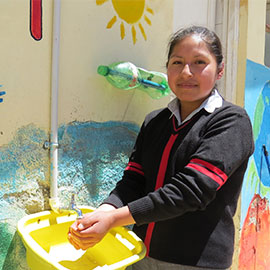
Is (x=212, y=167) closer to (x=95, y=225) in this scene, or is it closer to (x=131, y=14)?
(x=95, y=225)

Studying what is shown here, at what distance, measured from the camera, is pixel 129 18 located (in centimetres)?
148

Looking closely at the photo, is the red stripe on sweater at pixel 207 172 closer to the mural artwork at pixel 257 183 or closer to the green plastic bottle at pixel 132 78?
the green plastic bottle at pixel 132 78

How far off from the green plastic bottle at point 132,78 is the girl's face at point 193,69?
28cm

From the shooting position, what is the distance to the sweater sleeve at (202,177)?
0.93 meters

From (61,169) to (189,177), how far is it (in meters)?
0.55

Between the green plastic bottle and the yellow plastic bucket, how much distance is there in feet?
1.73

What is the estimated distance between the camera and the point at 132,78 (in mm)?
1355

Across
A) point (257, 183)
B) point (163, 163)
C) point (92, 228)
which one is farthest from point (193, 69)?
point (257, 183)

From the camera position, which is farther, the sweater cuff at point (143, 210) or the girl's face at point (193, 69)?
the girl's face at point (193, 69)

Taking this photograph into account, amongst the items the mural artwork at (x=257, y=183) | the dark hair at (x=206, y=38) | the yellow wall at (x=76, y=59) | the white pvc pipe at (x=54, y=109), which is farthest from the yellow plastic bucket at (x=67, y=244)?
the mural artwork at (x=257, y=183)

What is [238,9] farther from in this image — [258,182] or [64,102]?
[64,102]

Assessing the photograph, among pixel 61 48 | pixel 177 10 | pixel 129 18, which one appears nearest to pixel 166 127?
pixel 61 48

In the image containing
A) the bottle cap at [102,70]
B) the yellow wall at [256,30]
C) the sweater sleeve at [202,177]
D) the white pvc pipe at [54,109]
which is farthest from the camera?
the yellow wall at [256,30]

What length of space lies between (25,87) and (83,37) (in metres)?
0.32
